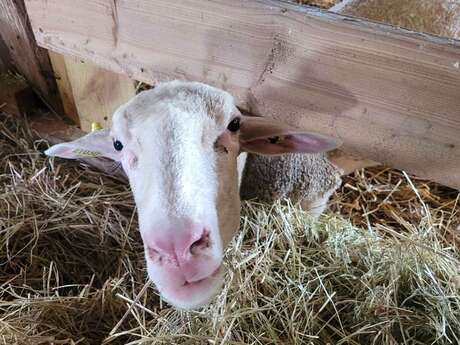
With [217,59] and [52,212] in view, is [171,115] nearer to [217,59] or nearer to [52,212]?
[217,59]

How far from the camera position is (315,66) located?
168 centimetres

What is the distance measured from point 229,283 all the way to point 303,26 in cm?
93

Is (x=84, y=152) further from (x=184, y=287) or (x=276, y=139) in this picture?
(x=184, y=287)

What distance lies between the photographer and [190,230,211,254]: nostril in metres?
1.31

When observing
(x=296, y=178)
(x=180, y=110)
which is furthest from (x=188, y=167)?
(x=296, y=178)

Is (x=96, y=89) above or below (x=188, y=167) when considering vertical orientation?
below

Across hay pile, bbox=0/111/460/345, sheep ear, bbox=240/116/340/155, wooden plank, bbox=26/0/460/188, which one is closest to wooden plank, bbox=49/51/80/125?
hay pile, bbox=0/111/460/345

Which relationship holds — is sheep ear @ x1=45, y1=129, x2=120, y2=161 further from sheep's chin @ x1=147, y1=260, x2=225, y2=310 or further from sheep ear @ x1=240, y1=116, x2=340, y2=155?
sheep's chin @ x1=147, y1=260, x2=225, y2=310

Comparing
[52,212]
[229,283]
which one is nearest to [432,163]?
[229,283]

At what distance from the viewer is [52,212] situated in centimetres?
233

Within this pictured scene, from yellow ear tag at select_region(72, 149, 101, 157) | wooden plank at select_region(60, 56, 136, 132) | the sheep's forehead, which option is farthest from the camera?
wooden plank at select_region(60, 56, 136, 132)

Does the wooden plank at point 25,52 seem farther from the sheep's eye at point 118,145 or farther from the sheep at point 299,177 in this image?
the sheep's eye at point 118,145

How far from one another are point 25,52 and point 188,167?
6.37 ft

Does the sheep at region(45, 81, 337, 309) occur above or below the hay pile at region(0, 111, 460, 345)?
above
